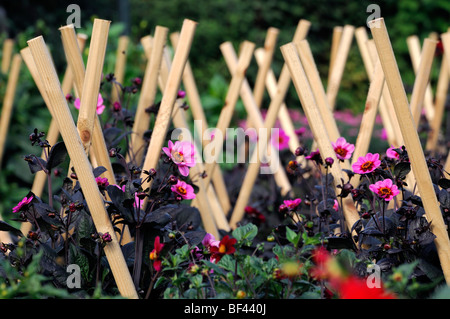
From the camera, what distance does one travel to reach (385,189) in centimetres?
144

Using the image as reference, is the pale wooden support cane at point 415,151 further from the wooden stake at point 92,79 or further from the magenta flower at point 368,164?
the wooden stake at point 92,79

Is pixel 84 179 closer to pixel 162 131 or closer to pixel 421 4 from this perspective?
pixel 162 131

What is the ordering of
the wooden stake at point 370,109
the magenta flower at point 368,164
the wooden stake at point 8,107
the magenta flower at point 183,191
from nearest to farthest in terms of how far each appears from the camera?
the magenta flower at point 368,164
the magenta flower at point 183,191
the wooden stake at point 370,109
the wooden stake at point 8,107

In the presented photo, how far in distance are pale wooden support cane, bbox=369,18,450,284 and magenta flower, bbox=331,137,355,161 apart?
0.82ft

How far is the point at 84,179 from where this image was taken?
1.37m

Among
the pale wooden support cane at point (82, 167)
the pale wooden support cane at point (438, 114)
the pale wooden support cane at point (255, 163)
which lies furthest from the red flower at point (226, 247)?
the pale wooden support cane at point (438, 114)

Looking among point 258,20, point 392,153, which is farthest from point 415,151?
point 258,20

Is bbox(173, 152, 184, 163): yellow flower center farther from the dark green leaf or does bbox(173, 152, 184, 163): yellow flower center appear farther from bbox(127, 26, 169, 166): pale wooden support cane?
bbox(127, 26, 169, 166): pale wooden support cane

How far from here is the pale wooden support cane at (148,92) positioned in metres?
1.98

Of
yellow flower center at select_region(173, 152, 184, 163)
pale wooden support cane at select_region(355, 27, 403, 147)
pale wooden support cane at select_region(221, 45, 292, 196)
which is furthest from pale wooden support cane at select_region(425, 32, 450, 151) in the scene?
yellow flower center at select_region(173, 152, 184, 163)

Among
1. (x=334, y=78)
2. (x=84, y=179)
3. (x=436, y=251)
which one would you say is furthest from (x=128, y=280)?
(x=334, y=78)

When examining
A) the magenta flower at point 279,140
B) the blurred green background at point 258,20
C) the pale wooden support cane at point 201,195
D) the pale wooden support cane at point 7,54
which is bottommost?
the pale wooden support cane at point 201,195

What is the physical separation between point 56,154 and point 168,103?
42 centimetres

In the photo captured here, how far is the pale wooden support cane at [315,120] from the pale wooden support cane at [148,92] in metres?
0.58
